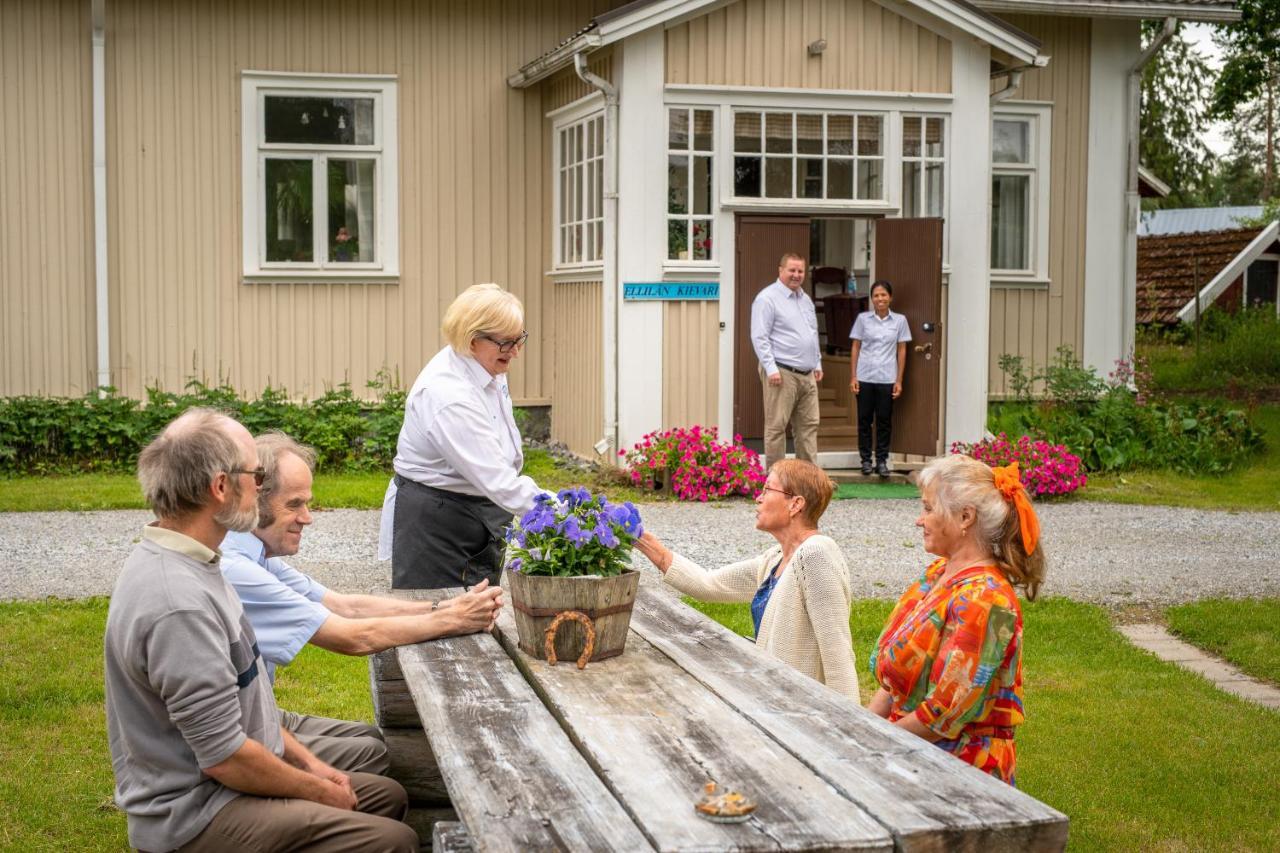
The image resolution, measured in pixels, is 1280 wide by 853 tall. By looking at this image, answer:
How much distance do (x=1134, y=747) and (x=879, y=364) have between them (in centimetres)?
719

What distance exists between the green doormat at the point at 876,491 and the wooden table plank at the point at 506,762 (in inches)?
332

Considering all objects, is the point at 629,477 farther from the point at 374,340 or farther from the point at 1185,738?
the point at 1185,738

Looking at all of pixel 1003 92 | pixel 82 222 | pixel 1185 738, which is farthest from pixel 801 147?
pixel 1185 738

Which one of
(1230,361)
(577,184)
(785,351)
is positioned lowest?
(1230,361)

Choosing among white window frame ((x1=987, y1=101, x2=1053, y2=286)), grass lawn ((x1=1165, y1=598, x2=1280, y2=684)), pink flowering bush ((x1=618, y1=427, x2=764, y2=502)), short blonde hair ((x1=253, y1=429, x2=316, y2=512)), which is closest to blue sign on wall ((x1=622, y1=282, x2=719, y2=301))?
pink flowering bush ((x1=618, y1=427, x2=764, y2=502))

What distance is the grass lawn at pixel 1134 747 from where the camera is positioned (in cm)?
511

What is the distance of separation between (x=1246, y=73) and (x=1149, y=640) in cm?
1362

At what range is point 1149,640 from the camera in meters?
7.76

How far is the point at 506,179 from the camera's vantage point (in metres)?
14.1

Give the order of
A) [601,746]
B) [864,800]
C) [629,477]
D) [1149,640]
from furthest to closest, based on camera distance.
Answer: [629,477]
[1149,640]
[601,746]
[864,800]

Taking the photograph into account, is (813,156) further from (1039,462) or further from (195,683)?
(195,683)

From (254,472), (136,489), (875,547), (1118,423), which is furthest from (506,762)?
(1118,423)

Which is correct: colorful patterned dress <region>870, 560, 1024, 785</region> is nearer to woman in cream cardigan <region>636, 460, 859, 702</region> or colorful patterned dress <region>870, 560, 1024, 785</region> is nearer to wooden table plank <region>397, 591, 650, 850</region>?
woman in cream cardigan <region>636, 460, 859, 702</region>

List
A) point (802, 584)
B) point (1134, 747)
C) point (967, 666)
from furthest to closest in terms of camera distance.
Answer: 1. point (1134, 747)
2. point (802, 584)
3. point (967, 666)
